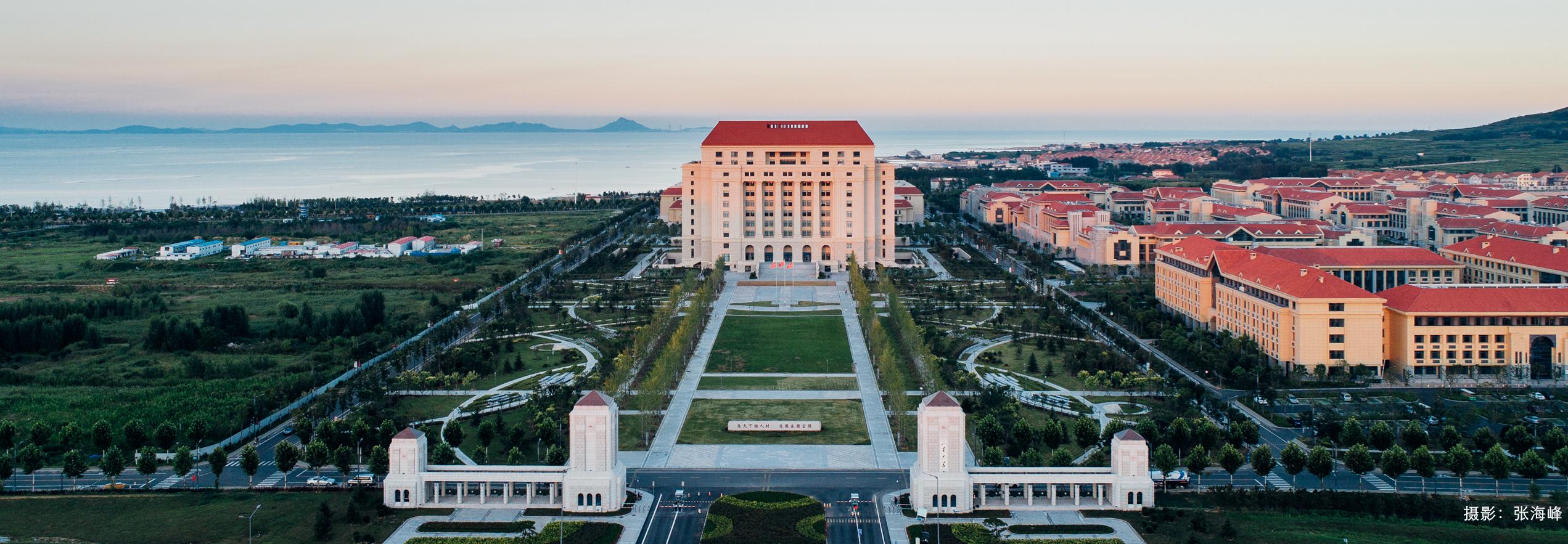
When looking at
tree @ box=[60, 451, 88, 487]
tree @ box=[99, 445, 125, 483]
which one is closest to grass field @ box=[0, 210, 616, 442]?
tree @ box=[60, 451, 88, 487]

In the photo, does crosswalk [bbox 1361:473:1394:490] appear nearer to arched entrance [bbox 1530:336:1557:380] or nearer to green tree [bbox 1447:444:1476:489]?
green tree [bbox 1447:444:1476:489]

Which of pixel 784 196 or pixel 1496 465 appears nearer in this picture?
pixel 1496 465

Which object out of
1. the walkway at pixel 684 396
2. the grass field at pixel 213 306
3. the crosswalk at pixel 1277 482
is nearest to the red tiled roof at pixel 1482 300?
the crosswalk at pixel 1277 482

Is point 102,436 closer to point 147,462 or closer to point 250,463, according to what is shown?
point 147,462

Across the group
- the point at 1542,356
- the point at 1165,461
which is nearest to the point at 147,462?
the point at 1165,461

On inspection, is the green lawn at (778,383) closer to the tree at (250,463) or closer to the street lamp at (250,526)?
the tree at (250,463)
